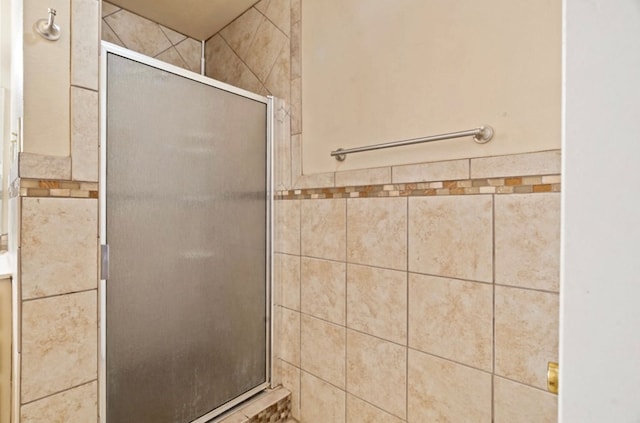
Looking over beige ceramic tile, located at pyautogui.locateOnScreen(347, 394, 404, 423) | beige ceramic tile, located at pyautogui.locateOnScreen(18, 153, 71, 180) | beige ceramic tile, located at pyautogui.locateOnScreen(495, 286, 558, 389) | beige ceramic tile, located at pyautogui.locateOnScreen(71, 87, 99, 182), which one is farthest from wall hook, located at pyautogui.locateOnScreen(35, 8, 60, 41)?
beige ceramic tile, located at pyautogui.locateOnScreen(347, 394, 404, 423)

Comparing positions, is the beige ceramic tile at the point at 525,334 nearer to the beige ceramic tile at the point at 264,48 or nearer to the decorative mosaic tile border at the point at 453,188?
the decorative mosaic tile border at the point at 453,188

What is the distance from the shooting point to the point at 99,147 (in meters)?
0.96

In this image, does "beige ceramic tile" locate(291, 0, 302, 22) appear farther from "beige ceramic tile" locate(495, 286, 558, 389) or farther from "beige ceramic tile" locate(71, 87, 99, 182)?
"beige ceramic tile" locate(495, 286, 558, 389)

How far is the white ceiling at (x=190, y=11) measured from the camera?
65.6 inches

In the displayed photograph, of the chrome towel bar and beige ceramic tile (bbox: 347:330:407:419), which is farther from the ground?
the chrome towel bar

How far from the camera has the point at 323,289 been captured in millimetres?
1350

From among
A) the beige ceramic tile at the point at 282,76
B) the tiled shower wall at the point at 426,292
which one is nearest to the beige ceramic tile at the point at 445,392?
the tiled shower wall at the point at 426,292

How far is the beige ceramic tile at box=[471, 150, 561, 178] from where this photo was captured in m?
0.81

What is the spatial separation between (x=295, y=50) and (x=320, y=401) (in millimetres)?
1581

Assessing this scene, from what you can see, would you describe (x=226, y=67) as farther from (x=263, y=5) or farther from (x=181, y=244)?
(x=181, y=244)

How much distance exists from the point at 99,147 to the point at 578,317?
45.8 inches

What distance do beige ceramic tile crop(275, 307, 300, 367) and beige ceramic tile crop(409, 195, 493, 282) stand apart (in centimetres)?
68

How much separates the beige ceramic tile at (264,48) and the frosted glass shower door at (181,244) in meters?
0.26

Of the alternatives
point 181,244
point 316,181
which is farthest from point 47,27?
point 316,181
